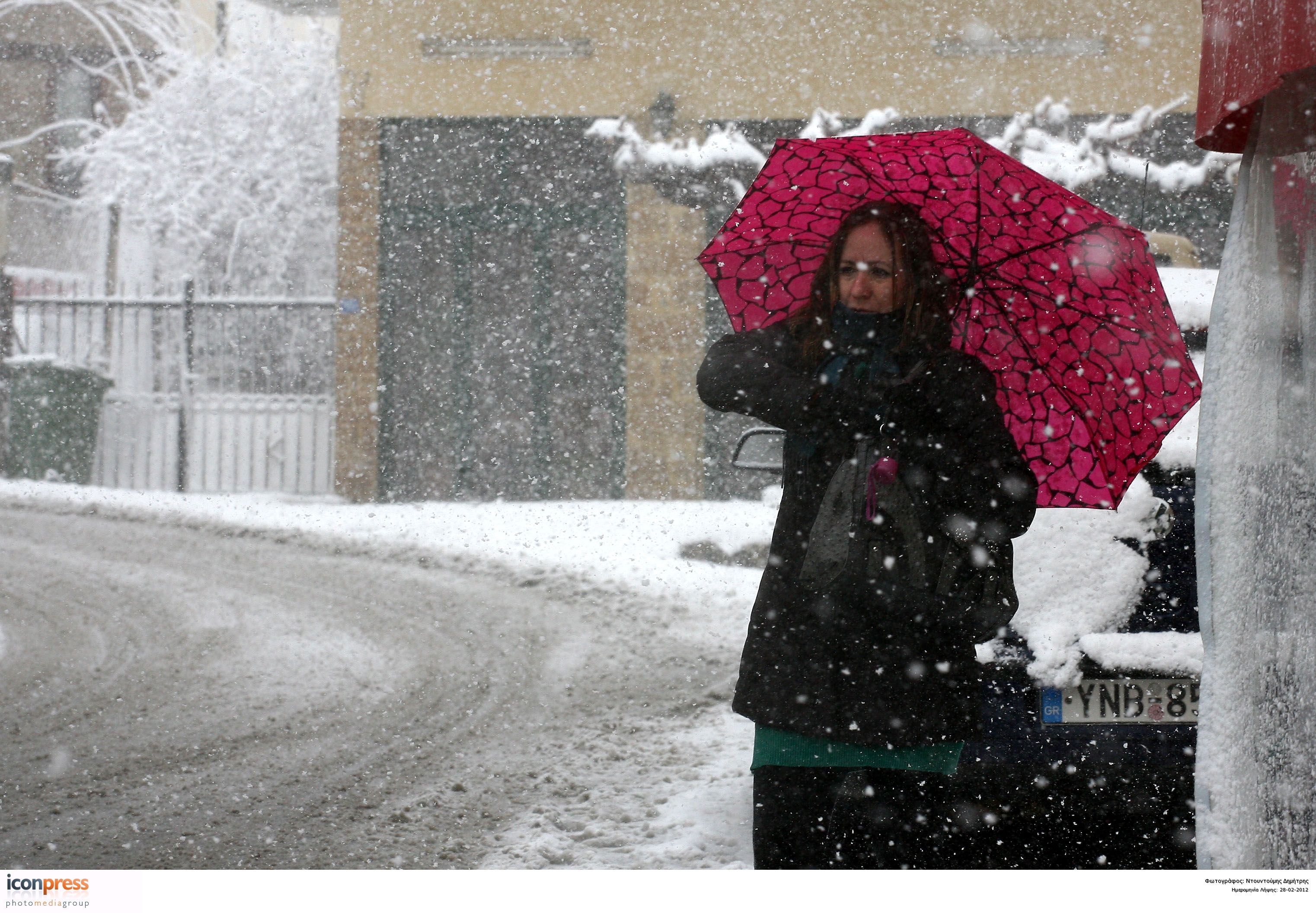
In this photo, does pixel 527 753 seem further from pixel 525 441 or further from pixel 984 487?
pixel 525 441

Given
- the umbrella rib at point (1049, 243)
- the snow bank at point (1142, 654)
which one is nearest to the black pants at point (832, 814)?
the snow bank at point (1142, 654)

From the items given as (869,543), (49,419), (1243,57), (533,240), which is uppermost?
(533,240)

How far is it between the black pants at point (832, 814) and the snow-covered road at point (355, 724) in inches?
36.6

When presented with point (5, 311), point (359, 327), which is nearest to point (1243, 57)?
point (359, 327)

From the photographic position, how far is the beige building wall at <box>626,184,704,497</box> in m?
10.4

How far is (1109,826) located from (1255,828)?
2.27 feet

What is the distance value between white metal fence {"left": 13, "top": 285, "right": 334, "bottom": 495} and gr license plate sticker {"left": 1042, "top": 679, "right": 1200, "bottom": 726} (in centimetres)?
963

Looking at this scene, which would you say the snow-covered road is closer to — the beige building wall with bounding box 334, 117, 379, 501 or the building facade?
the building facade

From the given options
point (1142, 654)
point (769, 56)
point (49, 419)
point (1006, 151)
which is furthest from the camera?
point (49, 419)

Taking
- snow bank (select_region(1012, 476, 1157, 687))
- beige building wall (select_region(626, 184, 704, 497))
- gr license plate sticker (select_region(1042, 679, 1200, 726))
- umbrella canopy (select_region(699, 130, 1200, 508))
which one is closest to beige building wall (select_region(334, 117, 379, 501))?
beige building wall (select_region(626, 184, 704, 497))

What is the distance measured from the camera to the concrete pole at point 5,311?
10242 millimetres

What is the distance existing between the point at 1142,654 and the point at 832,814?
941 mm
